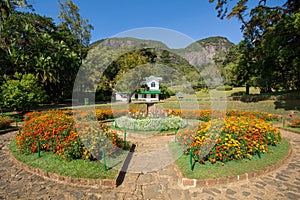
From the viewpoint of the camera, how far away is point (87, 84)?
26.1 meters

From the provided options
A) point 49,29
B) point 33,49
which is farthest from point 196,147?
point 49,29

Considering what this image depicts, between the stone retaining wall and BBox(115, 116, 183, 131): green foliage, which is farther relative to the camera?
BBox(115, 116, 183, 131): green foliage

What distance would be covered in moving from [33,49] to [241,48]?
2631 cm

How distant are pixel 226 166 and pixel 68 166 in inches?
153

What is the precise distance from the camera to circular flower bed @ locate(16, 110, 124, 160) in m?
4.52

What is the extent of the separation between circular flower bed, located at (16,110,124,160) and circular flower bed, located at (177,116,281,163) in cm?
235

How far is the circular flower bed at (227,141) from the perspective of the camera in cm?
435

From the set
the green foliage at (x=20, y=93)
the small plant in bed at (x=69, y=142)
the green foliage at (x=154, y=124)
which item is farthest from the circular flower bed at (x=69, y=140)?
the green foliage at (x=20, y=93)

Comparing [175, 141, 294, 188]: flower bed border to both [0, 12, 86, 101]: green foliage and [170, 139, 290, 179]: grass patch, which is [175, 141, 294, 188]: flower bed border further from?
[0, 12, 86, 101]: green foliage

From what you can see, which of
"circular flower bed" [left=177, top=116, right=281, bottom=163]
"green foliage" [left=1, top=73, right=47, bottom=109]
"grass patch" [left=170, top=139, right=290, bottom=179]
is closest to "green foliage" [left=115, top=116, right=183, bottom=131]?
"circular flower bed" [left=177, top=116, right=281, bottom=163]

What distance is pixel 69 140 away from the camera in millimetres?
4684

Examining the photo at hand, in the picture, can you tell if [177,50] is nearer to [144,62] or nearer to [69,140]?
[69,140]

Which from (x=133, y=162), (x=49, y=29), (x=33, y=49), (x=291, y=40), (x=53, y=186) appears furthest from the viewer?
(x=49, y=29)

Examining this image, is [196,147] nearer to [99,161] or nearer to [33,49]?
[99,161]
